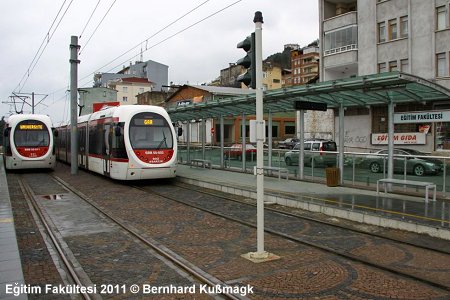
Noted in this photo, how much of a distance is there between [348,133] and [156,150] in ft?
77.3

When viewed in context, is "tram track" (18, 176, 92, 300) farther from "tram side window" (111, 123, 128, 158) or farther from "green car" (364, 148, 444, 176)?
"green car" (364, 148, 444, 176)

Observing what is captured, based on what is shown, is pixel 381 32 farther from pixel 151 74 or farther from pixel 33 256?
pixel 151 74

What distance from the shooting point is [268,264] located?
6.71 m

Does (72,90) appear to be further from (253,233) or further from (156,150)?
(253,233)

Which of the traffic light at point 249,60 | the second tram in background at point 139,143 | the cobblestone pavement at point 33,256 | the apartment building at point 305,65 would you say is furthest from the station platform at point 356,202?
the apartment building at point 305,65

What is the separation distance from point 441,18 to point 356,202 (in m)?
24.2

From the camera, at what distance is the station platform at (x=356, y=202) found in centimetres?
905

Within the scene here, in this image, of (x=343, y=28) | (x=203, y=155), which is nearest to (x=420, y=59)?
(x=343, y=28)

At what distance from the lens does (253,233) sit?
8.88 meters

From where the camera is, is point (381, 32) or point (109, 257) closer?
point (109, 257)

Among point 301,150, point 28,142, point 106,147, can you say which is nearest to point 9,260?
point 301,150

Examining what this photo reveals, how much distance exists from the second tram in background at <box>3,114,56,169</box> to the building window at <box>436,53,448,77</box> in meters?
25.4

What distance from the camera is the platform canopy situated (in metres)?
11.2

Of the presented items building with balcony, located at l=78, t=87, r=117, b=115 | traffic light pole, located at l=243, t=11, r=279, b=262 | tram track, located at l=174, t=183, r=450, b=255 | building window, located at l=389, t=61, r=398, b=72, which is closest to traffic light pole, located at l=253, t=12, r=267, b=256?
traffic light pole, located at l=243, t=11, r=279, b=262
